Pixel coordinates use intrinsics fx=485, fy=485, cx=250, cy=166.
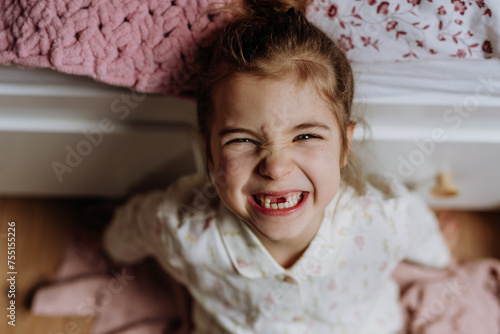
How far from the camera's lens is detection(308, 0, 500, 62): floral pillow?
635mm

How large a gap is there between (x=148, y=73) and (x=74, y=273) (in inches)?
24.1

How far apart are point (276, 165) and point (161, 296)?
1.98ft

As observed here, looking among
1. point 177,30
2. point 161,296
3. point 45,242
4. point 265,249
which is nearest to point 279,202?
point 265,249

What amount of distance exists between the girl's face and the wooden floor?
62 centimetres

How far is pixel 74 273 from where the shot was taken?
1.10 meters

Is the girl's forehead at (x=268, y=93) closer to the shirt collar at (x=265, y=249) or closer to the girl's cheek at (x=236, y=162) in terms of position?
the girl's cheek at (x=236, y=162)

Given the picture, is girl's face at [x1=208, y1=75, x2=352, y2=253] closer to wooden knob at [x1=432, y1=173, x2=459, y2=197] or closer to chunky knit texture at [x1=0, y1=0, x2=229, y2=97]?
chunky knit texture at [x1=0, y1=0, x2=229, y2=97]

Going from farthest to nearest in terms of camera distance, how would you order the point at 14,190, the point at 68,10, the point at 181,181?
the point at 14,190, the point at 181,181, the point at 68,10

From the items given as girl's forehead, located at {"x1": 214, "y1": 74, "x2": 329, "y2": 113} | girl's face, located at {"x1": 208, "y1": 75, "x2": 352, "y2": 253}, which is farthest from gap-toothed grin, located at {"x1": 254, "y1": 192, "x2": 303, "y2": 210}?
girl's forehead, located at {"x1": 214, "y1": 74, "x2": 329, "y2": 113}

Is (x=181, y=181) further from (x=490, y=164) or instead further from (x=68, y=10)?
(x=490, y=164)

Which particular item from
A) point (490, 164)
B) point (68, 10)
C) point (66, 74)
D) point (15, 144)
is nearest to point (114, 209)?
point (15, 144)

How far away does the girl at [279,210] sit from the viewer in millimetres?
613

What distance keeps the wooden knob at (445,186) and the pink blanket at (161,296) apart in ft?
0.59

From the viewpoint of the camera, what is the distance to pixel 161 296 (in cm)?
108
